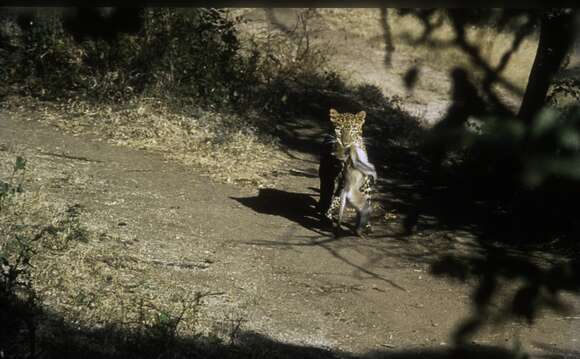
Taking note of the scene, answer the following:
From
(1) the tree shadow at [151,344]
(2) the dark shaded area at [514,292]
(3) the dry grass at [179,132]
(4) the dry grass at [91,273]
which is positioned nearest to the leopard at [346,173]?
(3) the dry grass at [179,132]

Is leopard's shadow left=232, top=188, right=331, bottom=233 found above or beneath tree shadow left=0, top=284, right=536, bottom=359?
beneath

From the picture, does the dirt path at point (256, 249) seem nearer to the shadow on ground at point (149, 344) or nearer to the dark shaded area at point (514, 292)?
the shadow on ground at point (149, 344)

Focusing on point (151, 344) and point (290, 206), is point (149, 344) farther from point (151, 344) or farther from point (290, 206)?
point (290, 206)

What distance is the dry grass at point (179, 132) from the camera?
11.7 meters

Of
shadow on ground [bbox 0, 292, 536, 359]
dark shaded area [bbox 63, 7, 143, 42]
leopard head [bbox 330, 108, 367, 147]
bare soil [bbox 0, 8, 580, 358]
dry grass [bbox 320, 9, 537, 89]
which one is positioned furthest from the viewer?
leopard head [bbox 330, 108, 367, 147]

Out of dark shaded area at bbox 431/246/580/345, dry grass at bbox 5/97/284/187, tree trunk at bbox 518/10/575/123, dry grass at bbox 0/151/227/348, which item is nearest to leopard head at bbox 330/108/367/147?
dry grass at bbox 5/97/284/187

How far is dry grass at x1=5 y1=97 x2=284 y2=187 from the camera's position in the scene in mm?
11672

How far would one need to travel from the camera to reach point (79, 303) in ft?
19.7

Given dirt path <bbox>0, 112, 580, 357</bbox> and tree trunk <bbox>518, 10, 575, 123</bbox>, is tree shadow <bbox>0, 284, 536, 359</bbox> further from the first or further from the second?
tree trunk <bbox>518, 10, 575, 123</bbox>

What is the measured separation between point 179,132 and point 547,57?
36.7ft

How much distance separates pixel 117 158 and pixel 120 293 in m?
4.86

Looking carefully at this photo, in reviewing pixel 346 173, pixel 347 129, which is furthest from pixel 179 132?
pixel 346 173

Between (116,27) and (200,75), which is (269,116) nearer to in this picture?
(200,75)

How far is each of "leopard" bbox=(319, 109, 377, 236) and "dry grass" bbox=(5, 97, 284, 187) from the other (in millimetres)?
1841
